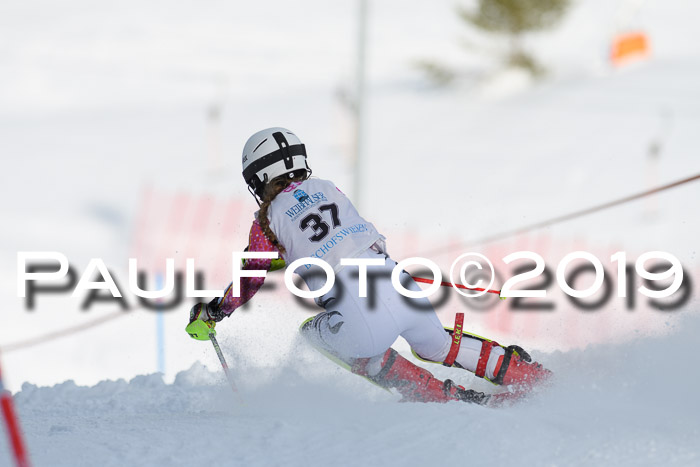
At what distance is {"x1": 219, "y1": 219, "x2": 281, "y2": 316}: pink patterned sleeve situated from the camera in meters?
4.50

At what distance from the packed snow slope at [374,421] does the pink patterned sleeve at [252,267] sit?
0.57 m

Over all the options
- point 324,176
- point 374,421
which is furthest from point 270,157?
point 324,176

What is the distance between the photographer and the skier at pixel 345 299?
437cm

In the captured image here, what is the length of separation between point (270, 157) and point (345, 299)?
850mm

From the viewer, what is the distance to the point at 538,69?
35375 mm

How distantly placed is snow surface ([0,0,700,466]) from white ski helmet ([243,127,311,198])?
1120 mm

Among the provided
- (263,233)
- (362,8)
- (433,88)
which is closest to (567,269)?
(362,8)

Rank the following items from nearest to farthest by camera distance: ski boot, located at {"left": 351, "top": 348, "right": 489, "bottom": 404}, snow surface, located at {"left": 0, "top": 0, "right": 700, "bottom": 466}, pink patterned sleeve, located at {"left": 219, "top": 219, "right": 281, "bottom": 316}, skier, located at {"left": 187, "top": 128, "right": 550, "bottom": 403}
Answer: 1. snow surface, located at {"left": 0, "top": 0, "right": 700, "bottom": 466}
2. skier, located at {"left": 187, "top": 128, "right": 550, "bottom": 403}
3. pink patterned sleeve, located at {"left": 219, "top": 219, "right": 281, "bottom": 316}
4. ski boot, located at {"left": 351, "top": 348, "right": 489, "bottom": 404}

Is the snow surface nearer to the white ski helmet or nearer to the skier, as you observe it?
the skier

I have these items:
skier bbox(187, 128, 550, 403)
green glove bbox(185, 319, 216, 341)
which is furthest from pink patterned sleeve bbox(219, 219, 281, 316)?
green glove bbox(185, 319, 216, 341)

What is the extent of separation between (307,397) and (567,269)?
321 inches

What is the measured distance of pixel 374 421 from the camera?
13.4 ft

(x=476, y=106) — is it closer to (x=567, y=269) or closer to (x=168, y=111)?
(x=168, y=111)

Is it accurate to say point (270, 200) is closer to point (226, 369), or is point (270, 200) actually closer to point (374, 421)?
point (226, 369)
